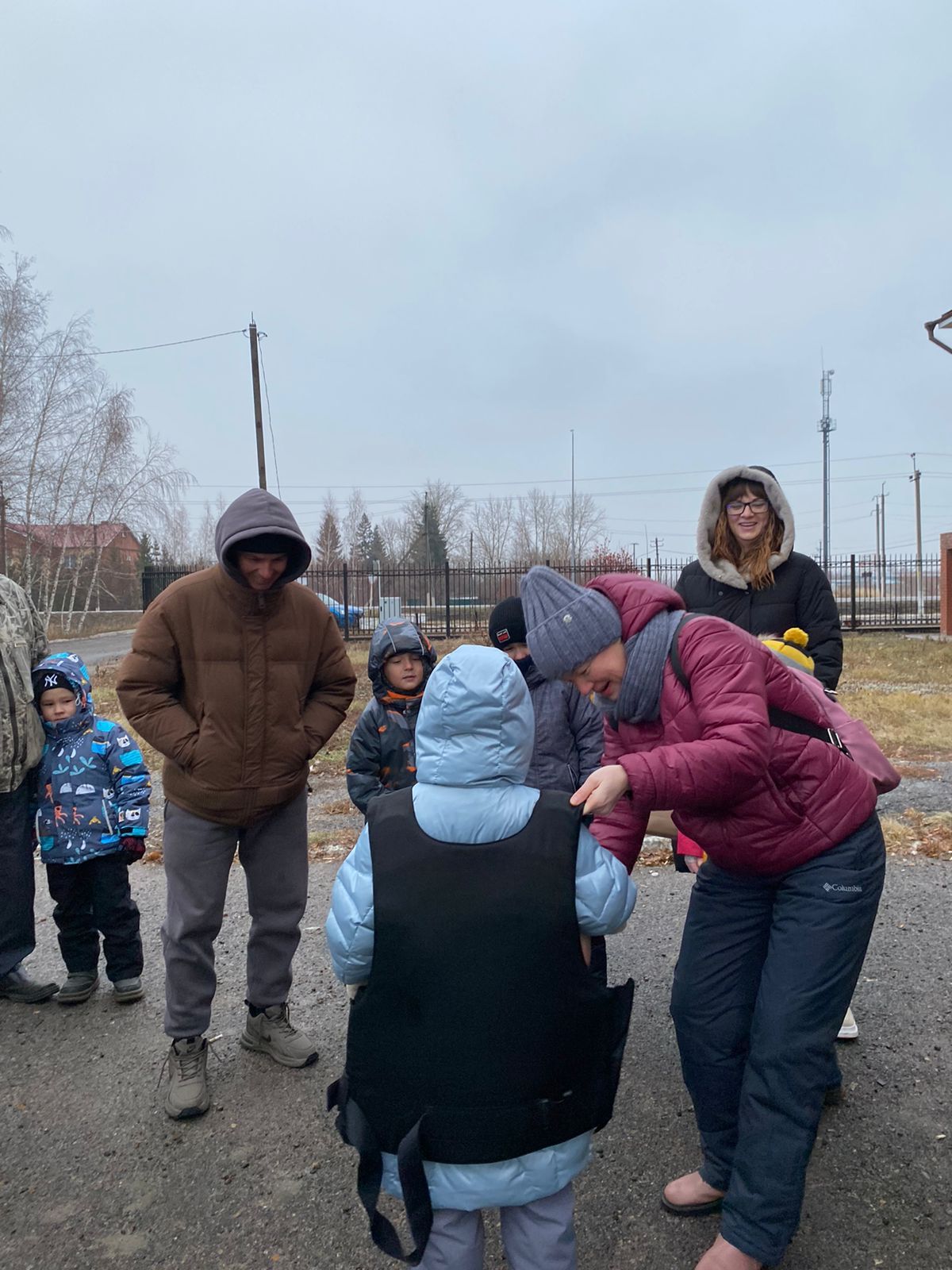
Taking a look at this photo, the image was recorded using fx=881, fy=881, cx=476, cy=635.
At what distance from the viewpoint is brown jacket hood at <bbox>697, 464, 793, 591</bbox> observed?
3.24 metres

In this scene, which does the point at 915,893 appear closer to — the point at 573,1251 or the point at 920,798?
the point at 920,798

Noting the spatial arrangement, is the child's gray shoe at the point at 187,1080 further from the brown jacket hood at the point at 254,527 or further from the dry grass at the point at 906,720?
the dry grass at the point at 906,720

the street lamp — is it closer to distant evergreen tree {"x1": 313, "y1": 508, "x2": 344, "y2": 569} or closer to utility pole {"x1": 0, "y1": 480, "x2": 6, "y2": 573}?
utility pole {"x1": 0, "y1": 480, "x2": 6, "y2": 573}

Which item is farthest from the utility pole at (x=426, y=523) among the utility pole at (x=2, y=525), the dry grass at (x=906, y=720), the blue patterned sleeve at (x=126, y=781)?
the blue patterned sleeve at (x=126, y=781)

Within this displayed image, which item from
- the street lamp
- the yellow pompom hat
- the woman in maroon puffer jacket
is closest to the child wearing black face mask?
the yellow pompom hat

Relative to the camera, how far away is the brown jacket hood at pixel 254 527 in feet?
9.40

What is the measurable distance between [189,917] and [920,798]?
18.3ft

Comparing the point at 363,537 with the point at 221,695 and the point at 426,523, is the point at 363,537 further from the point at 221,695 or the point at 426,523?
the point at 221,695

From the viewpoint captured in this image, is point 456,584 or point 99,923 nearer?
point 99,923

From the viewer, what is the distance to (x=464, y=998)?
1.67 meters

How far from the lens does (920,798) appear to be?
652cm

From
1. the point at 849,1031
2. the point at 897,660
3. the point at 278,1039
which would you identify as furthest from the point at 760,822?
the point at 897,660

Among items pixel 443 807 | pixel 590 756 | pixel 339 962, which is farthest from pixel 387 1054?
pixel 590 756

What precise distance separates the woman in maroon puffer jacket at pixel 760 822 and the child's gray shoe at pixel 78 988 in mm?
2583
